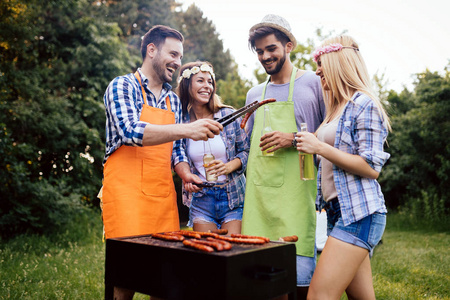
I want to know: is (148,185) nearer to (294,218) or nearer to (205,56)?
(294,218)

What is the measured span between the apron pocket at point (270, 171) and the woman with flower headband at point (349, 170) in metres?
0.41

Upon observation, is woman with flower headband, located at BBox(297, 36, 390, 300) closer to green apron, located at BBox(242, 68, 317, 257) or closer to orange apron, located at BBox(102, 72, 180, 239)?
green apron, located at BBox(242, 68, 317, 257)

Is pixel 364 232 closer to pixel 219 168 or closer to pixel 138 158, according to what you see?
pixel 219 168

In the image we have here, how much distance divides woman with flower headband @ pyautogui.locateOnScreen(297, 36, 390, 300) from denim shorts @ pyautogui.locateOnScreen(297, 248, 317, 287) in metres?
0.31

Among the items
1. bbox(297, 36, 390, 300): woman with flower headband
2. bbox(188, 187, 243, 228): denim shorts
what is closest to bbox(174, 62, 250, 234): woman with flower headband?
bbox(188, 187, 243, 228): denim shorts

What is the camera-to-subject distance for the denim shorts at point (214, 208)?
125 inches

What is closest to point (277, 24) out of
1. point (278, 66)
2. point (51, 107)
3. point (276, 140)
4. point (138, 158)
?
point (278, 66)

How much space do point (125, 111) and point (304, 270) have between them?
1.71 m

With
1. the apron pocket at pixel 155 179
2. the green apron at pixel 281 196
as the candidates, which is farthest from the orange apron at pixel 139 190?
the green apron at pixel 281 196

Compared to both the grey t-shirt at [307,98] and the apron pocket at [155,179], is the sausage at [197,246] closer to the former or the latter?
the apron pocket at [155,179]

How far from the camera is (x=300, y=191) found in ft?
9.53

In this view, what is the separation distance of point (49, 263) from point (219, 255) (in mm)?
4719

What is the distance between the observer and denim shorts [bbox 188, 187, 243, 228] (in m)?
3.17

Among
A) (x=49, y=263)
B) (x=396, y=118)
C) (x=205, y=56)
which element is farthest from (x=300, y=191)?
(x=205, y=56)
